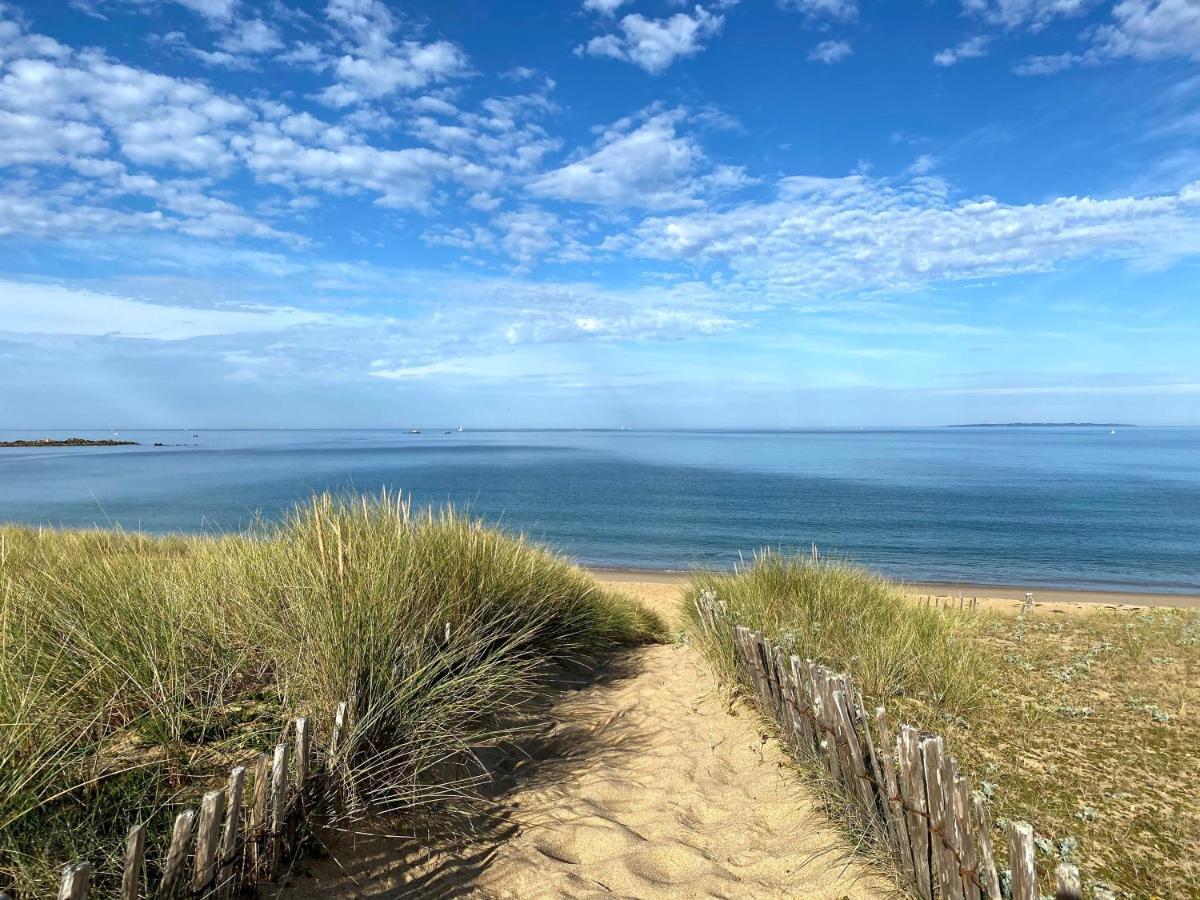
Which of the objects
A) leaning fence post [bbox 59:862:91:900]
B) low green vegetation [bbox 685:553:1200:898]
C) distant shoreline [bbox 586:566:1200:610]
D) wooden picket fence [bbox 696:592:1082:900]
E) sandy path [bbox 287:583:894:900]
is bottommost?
distant shoreline [bbox 586:566:1200:610]

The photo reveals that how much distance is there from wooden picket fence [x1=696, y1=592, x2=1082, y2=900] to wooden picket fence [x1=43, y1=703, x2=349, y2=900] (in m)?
2.70

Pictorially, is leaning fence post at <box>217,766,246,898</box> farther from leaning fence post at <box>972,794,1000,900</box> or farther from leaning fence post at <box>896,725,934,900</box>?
leaning fence post at <box>972,794,1000,900</box>

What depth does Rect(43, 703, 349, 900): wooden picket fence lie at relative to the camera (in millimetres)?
2234

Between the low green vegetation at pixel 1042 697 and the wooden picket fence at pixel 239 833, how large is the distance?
2.95 metres

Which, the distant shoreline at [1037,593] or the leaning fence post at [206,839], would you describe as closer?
the leaning fence post at [206,839]

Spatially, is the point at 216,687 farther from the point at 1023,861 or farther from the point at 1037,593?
the point at 1037,593

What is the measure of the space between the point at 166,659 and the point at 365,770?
144 cm

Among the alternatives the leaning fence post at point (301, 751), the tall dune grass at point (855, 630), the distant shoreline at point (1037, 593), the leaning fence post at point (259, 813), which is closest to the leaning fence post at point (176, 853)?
the leaning fence post at point (259, 813)

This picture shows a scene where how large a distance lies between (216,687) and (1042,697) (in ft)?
20.9

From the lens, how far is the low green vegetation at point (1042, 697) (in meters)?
3.61

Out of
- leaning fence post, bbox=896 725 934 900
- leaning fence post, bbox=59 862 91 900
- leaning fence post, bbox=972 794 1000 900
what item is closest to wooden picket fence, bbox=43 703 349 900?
leaning fence post, bbox=59 862 91 900

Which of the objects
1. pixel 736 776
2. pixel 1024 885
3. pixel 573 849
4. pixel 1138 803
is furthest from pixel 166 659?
pixel 1138 803

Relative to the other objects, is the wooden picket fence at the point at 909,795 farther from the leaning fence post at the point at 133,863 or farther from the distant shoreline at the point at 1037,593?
the distant shoreline at the point at 1037,593

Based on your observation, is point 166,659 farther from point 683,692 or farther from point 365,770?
point 683,692
